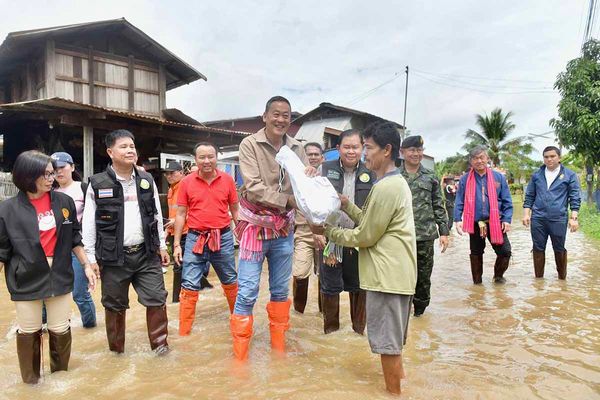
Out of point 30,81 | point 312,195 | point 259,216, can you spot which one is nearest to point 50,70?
point 30,81

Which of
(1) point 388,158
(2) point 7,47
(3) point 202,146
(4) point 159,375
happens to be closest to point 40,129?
(2) point 7,47

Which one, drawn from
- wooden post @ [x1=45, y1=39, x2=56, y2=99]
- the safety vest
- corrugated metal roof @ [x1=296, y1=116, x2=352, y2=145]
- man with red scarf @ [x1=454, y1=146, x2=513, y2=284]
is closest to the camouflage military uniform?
man with red scarf @ [x1=454, y1=146, x2=513, y2=284]

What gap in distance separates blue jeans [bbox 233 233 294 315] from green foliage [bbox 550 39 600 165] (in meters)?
13.4

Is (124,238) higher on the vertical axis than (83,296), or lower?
higher

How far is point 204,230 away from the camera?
4129mm

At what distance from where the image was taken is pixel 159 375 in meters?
3.18

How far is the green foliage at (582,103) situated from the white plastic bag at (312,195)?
13458mm

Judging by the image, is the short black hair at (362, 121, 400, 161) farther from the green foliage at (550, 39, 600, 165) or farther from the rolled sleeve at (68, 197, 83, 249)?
the green foliage at (550, 39, 600, 165)

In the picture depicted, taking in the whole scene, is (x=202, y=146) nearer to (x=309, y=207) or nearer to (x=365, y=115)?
(x=309, y=207)

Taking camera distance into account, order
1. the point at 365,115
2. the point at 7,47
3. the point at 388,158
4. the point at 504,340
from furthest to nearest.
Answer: the point at 365,115 < the point at 7,47 < the point at 504,340 < the point at 388,158

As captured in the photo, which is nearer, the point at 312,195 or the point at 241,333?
the point at 312,195

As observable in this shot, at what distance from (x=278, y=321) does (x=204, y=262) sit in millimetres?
1027

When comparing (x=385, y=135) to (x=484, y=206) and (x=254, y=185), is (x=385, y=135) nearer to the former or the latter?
(x=254, y=185)

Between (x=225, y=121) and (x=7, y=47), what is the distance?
59.4ft
